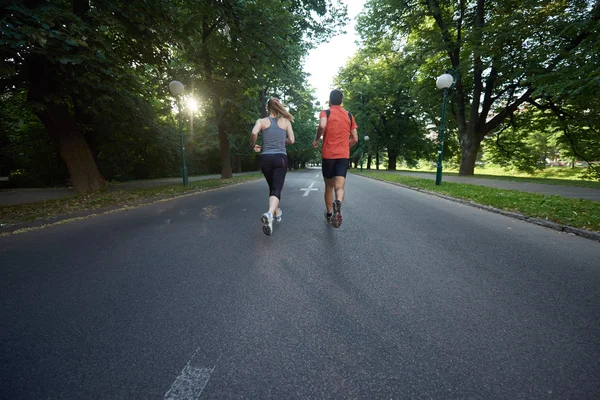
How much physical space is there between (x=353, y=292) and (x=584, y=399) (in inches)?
57.3

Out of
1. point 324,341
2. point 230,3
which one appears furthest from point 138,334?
point 230,3

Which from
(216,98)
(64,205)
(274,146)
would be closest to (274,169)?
(274,146)

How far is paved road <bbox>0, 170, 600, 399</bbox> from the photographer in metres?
1.39

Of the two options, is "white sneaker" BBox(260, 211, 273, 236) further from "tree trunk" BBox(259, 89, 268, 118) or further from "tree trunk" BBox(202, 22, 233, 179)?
"tree trunk" BBox(259, 89, 268, 118)

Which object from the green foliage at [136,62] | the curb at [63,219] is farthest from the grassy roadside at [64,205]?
the green foliage at [136,62]

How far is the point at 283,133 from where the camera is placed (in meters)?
4.33

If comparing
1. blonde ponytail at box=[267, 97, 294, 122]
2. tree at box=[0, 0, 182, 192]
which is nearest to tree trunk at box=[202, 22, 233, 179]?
tree at box=[0, 0, 182, 192]

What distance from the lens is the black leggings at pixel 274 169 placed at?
435cm

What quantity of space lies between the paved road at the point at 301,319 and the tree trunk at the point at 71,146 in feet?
19.9

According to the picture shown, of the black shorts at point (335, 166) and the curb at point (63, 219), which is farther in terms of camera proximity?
the curb at point (63, 219)

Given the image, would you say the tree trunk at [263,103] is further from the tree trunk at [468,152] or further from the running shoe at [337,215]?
the running shoe at [337,215]

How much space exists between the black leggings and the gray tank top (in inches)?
3.5

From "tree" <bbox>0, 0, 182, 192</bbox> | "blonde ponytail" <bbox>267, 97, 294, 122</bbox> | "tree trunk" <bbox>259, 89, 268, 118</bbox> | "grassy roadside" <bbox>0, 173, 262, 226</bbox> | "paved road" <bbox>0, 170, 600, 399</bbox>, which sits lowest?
"paved road" <bbox>0, 170, 600, 399</bbox>

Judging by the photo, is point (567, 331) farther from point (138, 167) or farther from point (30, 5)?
point (138, 167)
